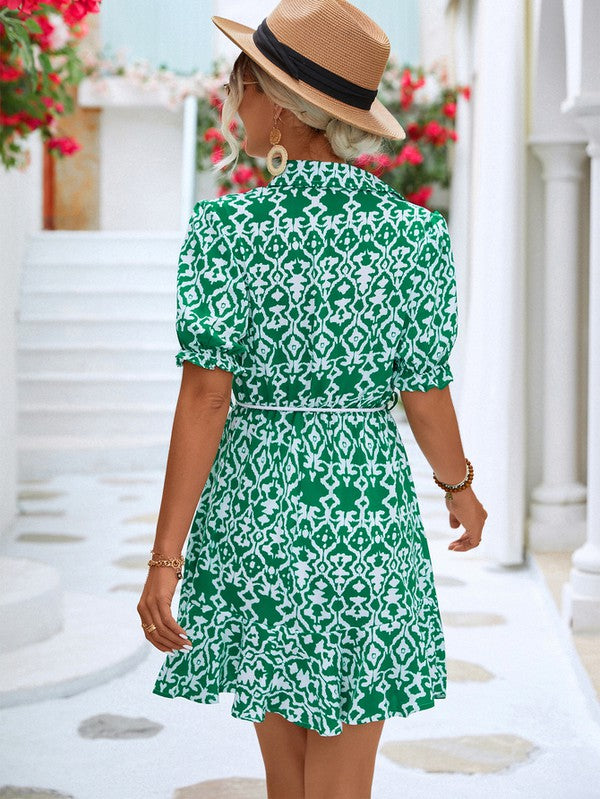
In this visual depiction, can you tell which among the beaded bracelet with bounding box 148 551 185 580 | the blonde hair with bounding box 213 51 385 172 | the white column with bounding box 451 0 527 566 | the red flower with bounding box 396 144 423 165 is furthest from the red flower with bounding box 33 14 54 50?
the red flower with bounding box 396 144 423 165

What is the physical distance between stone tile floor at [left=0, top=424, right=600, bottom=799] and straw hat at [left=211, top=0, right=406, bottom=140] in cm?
151

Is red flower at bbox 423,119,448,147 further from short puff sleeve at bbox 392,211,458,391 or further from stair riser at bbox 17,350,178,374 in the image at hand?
short puff sleeve at bbox 392,211,458,391

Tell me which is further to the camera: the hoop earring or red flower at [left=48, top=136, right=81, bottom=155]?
red flower at [left=48, top=136, right=81, bottom=155]

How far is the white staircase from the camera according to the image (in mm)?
6855

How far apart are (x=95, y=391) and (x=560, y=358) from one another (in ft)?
12.5

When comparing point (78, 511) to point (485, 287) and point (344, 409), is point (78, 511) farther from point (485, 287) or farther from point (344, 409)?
point (344, 409)

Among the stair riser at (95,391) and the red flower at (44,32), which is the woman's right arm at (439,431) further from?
the stair riser at (95,391)

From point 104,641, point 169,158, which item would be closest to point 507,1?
point 104,641

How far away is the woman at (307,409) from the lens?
4.35 ft

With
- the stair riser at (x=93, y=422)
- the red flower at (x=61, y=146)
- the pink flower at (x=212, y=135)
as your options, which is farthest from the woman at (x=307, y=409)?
the pink flower at (x=212, y=135)

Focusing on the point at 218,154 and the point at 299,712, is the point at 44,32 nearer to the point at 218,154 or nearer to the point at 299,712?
the point at 218,154

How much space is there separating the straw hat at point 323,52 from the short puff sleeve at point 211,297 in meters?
0.18

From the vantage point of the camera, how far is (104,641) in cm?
328

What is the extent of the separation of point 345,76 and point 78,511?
14.4 feet
